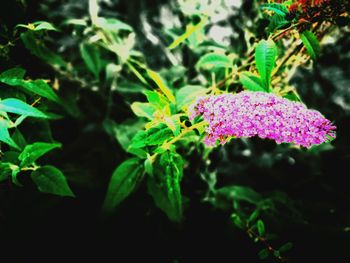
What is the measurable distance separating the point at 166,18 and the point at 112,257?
1518 mm

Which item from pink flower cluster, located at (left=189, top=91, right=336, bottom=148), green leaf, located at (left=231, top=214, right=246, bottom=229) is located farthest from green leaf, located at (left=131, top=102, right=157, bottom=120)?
Result: green leaf, located at (left=231, top=214, right=246, bottom=229)

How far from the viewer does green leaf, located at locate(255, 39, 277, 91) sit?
2.71 ft

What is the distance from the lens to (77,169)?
141 centimetres

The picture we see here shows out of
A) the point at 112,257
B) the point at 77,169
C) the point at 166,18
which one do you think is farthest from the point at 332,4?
the point at 166,18

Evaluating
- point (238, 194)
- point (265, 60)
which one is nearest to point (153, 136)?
point (265, 60)

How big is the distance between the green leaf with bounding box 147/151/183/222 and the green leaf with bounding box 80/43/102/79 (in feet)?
1.93

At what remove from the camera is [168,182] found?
0.95 meters

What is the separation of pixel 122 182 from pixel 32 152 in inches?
13.2

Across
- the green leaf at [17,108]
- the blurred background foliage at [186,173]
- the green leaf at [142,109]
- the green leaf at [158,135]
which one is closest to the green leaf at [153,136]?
the green leaf at [158,135]

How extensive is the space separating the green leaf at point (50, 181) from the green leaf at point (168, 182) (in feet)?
0.98

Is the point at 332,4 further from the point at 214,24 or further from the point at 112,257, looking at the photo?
the point at 112,257

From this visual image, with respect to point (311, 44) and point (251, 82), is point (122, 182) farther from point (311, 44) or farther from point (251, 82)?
point (311, 44)

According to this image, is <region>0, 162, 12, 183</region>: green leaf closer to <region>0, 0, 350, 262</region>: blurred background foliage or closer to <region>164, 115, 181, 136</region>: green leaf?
<region>0, 0, 350, 262</region>: blurred background foliage

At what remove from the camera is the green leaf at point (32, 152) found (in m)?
0.91
